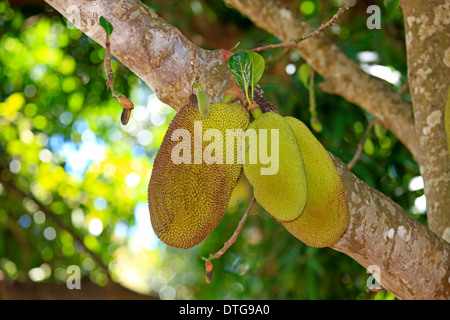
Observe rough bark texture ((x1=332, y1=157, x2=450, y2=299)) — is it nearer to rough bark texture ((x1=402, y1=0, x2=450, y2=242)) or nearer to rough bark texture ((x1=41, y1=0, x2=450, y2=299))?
rough bark texture ((x1=41, y1=0, x2=450, y2=299))

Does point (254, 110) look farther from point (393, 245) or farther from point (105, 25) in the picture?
point (393, 245)

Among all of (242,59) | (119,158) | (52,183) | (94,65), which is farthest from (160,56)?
(119,158)

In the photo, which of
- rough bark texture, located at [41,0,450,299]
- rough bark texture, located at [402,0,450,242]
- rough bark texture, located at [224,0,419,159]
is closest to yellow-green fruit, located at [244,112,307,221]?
rough bark texture, located at [41,0,450,299]

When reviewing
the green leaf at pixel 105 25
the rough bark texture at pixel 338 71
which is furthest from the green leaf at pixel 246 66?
the rough bark texture at pixel 338 71

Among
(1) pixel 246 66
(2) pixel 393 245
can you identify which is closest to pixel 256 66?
(1) pixel 246 66

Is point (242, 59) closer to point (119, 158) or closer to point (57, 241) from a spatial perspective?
point (57, 241)

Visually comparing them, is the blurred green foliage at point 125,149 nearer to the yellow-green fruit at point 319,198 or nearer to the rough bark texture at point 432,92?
the rough bark texture at point 432,92

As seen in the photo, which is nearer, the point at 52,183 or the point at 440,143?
the point at 440,143
